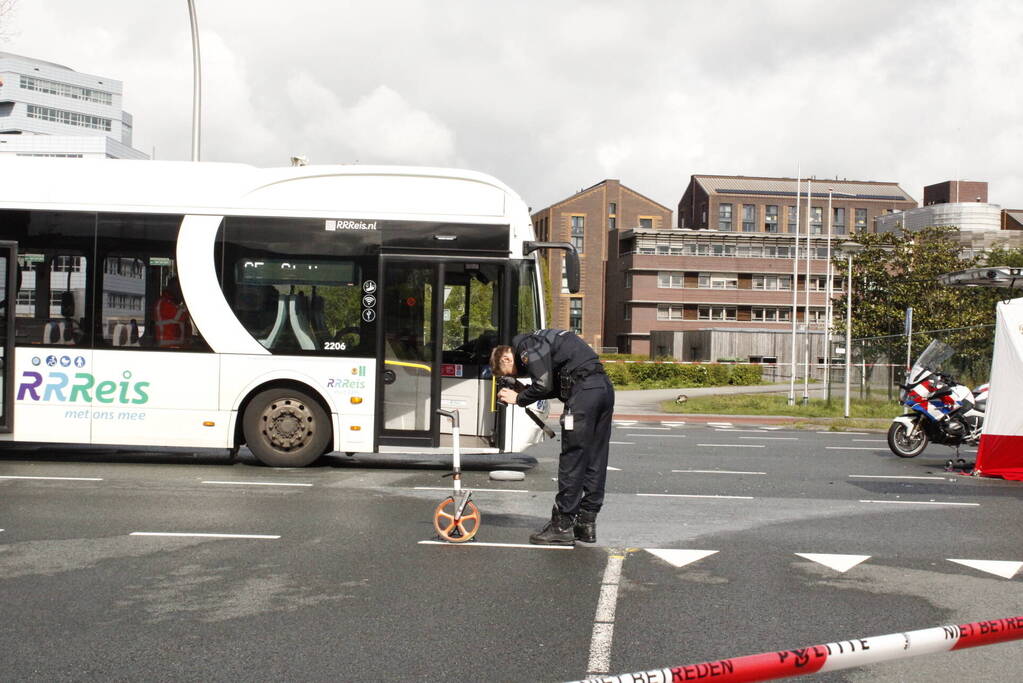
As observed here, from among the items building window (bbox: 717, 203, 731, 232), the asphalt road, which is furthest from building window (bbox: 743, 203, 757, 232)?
the asphalt road

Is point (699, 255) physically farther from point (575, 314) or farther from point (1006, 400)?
point (1006, 400)

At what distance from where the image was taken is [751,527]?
28.9ft

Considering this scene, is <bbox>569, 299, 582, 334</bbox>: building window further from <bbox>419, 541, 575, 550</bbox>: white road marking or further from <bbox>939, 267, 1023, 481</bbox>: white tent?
<bbox>419, 541, 575, 550</bbox>: white road marking

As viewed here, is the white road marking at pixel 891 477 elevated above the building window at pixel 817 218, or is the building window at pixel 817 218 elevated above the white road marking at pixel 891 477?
the building window at pixel 817 218

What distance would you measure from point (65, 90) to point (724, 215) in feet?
276

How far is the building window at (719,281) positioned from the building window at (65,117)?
8917cm

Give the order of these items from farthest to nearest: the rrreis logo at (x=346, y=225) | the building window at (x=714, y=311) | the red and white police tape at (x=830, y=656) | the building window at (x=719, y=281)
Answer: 1. the building window at (x=714, y=311)
2. the building window at (x=719, y=281)
3. the rrreis logo at (x=346, y=225)
4. the red and white police tape at (x=830, y=656)

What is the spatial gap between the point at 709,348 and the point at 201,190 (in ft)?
202

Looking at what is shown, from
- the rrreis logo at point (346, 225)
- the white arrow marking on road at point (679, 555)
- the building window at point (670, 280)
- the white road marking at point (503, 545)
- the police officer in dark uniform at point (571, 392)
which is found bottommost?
the white road marking at point (503, 545)

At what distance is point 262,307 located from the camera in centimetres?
1205

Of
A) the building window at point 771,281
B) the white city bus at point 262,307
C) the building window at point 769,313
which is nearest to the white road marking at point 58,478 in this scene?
the white city bus at point 262,307

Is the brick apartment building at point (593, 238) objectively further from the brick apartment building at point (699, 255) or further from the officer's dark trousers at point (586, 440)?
the officer's dark trousers at point (586, 440)

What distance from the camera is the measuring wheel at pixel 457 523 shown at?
785cm

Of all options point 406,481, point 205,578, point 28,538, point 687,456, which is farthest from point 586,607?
point 687,456
